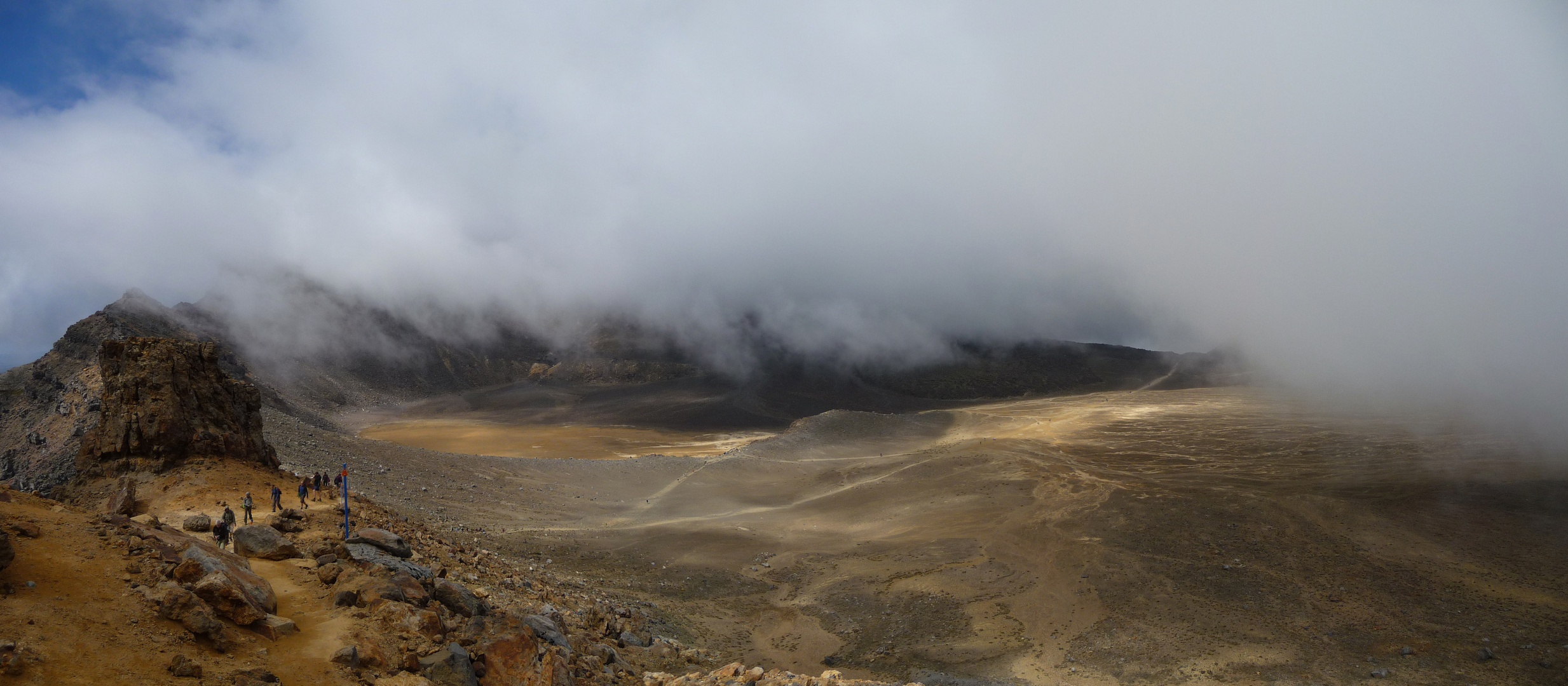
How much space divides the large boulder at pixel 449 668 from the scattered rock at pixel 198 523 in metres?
5.90

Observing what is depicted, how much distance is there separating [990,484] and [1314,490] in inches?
572

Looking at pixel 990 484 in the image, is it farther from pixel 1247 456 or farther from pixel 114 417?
pixel 114 417

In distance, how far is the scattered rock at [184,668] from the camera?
7.23 m

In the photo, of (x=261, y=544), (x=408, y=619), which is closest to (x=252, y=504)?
(x=261, y=544)

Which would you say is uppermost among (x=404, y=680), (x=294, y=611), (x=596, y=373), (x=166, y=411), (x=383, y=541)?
(x=596, y=373)

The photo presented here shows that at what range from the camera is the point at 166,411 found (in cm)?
1661

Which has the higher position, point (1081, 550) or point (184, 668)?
point (184, 668)

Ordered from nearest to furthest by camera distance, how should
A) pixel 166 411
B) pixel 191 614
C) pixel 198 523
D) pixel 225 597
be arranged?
pixel 191 614 → pixel 225 597 → pixel 198 523 → pixel 166 411

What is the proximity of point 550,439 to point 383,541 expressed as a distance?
62350 mm

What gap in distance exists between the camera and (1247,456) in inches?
1711

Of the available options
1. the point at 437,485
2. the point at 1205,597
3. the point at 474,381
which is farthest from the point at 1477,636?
the point at 474,381

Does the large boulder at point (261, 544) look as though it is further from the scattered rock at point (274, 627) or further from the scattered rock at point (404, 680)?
the scattered rock at point (404, 680)

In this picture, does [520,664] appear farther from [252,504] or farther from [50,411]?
[50,411]

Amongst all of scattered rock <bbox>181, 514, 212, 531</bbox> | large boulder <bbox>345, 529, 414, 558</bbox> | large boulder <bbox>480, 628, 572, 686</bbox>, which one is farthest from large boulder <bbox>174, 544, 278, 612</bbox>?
large boulder <bbox>480, 628, 572, 686</bbox>
